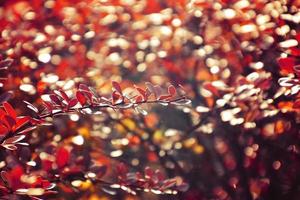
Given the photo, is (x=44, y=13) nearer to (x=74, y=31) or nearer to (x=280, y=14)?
(x=74, y=31)

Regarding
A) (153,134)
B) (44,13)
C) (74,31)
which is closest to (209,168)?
(153,134)

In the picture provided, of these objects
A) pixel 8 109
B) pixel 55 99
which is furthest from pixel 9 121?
pixel 55 99

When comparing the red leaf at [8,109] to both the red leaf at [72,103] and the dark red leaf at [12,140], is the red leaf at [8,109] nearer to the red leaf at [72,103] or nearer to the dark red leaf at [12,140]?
the dark red leaf at [12,140]

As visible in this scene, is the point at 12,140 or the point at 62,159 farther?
the point at 62,159

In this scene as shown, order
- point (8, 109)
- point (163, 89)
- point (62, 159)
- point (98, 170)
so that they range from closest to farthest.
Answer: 1. point (8, 109)
2. point (62, 159)
3. point (98, 170)
4. point (163, 89)

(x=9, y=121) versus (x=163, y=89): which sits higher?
(x=9, y=121)

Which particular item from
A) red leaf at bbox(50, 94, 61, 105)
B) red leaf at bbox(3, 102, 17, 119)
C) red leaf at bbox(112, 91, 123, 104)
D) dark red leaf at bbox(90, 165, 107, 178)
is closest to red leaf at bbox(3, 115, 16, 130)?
red leaf at bbox(3, 102, 17, 119)

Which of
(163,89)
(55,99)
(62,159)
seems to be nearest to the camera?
(55,99)

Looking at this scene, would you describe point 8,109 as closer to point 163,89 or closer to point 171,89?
point 171,89

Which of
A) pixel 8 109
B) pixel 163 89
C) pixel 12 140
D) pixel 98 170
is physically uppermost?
pixel 8 109
